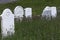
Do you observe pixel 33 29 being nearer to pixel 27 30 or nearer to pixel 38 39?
pixel 27 30

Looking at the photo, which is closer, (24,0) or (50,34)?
(50,34)

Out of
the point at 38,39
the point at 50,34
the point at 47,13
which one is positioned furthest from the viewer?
Answer: the point at 47,13

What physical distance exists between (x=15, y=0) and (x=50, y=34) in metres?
45.4

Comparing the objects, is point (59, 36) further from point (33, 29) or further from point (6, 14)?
point (6, 14)

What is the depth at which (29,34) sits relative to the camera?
934cm

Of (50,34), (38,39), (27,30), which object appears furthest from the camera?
(27,30)

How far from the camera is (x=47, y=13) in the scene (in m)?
16.8

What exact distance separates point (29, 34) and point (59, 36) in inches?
37.7

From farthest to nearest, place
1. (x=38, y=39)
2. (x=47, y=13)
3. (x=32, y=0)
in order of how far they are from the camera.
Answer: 1. (x=32, y=0)
2. (x=47, y=13)
3. (x=38, y=39)

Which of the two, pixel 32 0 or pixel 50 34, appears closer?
pixel 50 34

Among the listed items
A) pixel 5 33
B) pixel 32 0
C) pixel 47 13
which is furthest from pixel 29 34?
pixel 32 0

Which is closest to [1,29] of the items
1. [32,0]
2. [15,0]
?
[32,0]

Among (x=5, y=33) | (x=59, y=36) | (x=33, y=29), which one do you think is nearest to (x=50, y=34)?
(x=59, y=36)

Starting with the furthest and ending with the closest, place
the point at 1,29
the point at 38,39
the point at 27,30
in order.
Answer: the point at 1,29 → the point at 27,30 → the point at 38,39
